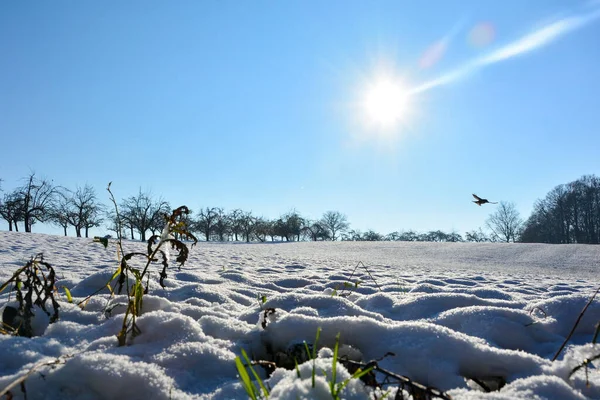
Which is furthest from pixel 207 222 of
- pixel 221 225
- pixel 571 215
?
pixel 571 215

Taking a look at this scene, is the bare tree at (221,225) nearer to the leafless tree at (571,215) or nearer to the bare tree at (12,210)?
the bare tree at (12,210)

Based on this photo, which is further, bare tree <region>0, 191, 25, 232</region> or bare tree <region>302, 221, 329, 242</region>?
bare tree <region>302, 221, 329, 242</region>

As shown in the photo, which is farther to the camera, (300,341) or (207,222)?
(207,222)

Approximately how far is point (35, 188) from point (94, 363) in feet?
130

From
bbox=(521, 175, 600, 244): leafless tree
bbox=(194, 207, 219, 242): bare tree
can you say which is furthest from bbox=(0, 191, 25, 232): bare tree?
bbox=(521, 175, 600, 244): leafless tree

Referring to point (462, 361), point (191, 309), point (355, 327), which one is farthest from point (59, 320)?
point (462, 361)

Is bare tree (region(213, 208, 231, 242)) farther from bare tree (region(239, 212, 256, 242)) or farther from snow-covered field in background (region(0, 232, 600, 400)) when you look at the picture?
snow-covered field in background (region(0, 232, 600, 400))

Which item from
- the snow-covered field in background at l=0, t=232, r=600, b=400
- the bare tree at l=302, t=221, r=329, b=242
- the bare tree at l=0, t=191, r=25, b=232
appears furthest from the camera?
the bare tree at l=302, t=221, r=329, b=242

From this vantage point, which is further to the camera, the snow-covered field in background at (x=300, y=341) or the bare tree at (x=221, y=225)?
the bare tree at (x=221, y=225)

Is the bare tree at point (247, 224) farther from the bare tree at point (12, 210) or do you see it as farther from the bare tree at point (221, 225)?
the bare tree at point (12, 210)

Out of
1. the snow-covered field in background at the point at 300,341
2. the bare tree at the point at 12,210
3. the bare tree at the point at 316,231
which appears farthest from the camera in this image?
the bare tree at the point at 316,231

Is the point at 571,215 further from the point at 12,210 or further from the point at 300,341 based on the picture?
the point at 12,210

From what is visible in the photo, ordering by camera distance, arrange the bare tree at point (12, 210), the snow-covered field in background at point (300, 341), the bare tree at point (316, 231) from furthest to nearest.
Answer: the bare tree at point (316, 231), the bare tree at point (12, 210), the snow-covered field in background at point (300, 341)

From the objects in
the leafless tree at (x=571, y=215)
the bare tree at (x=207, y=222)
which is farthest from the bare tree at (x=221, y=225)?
the leafless tree at (x=571, y=215)
